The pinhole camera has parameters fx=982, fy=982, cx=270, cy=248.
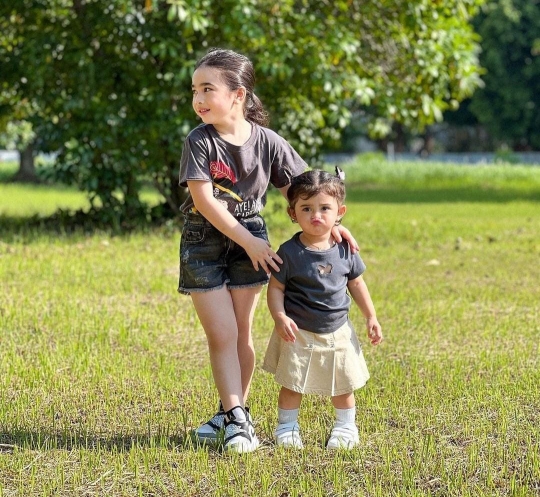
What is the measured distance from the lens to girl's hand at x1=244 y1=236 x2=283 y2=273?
3.95 m

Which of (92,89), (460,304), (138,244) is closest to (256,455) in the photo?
(460,304)

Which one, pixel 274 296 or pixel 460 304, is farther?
pixel 460 304

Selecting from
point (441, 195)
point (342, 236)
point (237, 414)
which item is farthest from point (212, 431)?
point (441, 195)

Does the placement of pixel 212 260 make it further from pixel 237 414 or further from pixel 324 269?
pixel 237 414

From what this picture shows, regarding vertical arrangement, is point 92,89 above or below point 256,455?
above

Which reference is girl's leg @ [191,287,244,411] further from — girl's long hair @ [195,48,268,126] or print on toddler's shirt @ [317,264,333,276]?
girl's long hair @ [195,48,268,126]

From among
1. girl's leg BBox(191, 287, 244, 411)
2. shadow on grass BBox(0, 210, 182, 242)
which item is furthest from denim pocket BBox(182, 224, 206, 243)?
shadow on grass BBox(0, 210, 182, 242)

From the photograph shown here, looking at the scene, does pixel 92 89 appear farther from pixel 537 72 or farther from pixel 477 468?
pixel 537 72

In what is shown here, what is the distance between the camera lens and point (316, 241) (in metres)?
4.10

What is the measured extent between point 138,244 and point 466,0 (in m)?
4.95

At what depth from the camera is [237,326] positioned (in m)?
4.23

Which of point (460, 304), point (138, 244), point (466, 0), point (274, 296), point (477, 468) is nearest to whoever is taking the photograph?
point (477, 468)

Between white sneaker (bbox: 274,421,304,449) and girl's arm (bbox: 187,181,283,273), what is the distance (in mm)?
668

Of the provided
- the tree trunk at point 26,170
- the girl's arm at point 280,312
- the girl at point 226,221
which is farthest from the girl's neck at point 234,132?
the tree trunk at point 26,170
